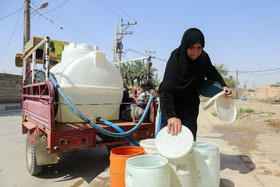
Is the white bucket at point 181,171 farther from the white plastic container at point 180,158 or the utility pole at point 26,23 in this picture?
the utility pole at point 26,23

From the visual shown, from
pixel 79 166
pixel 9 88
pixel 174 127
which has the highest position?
pixel 9 88

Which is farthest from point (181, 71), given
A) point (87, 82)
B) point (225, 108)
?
point (87, 82)

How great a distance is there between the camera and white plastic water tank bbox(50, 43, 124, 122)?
3650 mm

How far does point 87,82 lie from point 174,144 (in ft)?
7.08

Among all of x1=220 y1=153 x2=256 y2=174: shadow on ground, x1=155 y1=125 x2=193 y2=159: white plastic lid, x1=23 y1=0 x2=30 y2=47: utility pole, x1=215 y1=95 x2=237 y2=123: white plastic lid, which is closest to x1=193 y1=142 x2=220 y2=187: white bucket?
x1=155 y1=125 x2=193 y2=159: white plastic lid

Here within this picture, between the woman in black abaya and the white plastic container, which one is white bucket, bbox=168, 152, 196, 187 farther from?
the woman in black abaya

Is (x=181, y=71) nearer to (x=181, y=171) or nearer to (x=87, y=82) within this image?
(x=181, y=171)

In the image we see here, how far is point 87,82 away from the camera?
12.3ft

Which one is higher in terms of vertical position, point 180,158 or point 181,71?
point 181,71

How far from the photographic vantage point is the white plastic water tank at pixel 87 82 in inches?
144

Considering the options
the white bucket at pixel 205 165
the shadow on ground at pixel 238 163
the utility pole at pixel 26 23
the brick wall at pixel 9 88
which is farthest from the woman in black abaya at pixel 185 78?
the brick wall at pixel 9 88

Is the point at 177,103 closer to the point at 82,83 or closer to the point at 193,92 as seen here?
the point at 193,92

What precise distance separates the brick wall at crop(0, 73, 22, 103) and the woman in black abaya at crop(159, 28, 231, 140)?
17472 millimetres

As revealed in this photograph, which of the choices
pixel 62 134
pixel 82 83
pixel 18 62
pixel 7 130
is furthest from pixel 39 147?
pixel 18 62
